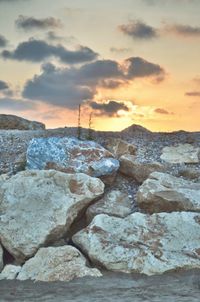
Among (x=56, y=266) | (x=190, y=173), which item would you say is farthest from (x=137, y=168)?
(x=56, y=266)

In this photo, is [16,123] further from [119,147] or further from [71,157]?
[71,157]

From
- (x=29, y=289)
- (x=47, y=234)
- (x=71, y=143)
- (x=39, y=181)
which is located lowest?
(x=29, y=289)

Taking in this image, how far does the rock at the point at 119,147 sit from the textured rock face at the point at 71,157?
45.1 inches

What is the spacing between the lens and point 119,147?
49.9ft

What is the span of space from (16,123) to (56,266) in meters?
13.9

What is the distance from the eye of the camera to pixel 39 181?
1241cm

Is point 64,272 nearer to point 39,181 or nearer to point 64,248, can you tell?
point 64,248

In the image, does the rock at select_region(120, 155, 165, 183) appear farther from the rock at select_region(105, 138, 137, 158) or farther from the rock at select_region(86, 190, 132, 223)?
the rock at select_region(105, 138, 137, 158)

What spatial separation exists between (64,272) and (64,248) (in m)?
0.61

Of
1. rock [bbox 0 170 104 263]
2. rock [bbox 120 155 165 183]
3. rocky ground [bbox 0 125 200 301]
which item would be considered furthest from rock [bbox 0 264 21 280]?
rock [bbox 120 155 165 183]

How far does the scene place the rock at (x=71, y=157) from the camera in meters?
13.4

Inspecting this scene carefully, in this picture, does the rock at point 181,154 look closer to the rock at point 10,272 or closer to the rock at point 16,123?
the rock at point 10,272

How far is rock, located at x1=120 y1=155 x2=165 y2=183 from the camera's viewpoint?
1355 centimetres

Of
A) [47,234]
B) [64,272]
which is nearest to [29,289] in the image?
[64,272]
